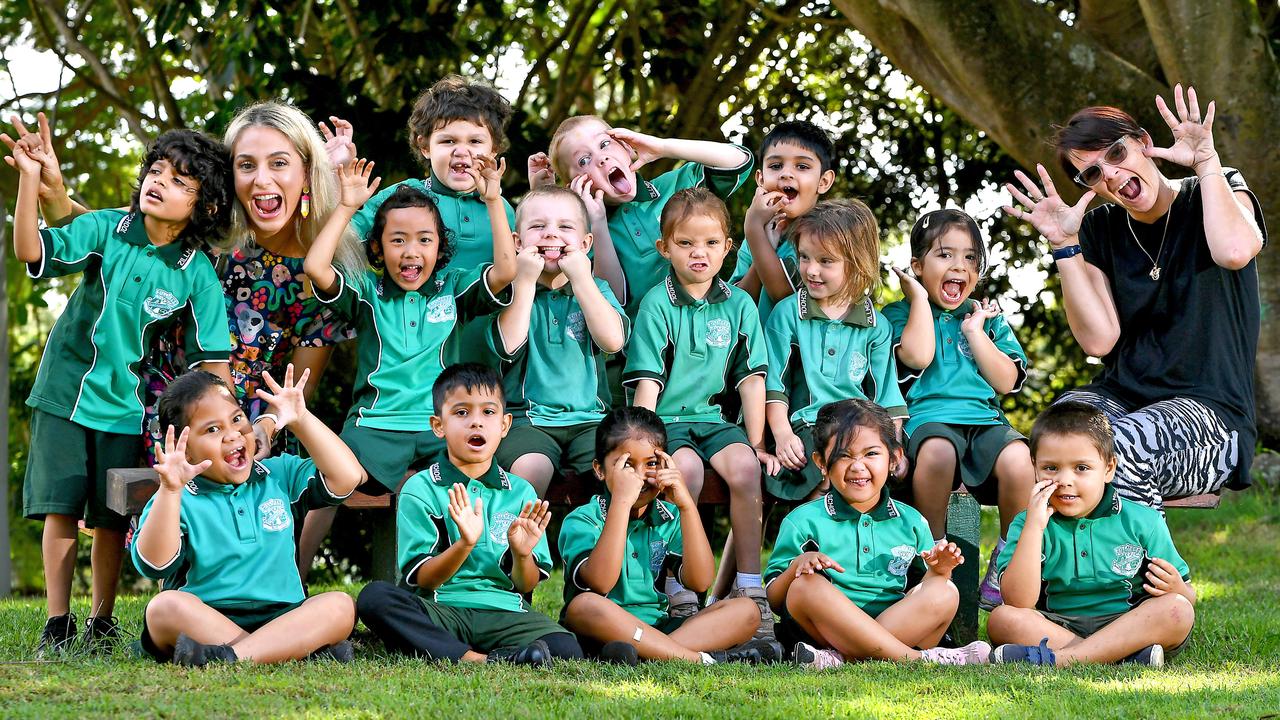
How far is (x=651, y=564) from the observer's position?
4.64 m

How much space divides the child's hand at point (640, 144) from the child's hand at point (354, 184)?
3.73 ft

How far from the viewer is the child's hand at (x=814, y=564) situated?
433 centimetres

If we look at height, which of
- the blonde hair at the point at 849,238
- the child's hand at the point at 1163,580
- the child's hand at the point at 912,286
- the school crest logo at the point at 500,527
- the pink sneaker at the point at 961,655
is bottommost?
the pink sneaker at the point at 961,655

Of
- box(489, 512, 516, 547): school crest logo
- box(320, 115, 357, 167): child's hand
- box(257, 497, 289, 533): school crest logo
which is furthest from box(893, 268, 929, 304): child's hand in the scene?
box(257, 497, 289, 533): school crest logo

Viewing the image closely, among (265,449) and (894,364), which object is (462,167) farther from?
(894,364)

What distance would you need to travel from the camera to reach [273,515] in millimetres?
4289

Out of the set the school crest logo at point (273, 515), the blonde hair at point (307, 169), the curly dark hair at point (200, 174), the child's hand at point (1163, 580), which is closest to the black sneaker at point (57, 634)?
the school crest logo at point (273, 515)

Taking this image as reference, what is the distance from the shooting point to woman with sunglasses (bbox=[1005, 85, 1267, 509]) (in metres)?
4.94

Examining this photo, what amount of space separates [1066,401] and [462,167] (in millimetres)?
2363

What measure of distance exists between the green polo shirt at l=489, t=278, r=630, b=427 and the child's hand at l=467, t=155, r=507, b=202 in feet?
1.37

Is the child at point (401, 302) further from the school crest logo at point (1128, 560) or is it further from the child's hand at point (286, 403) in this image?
the school crest logo at point (1128, 560)

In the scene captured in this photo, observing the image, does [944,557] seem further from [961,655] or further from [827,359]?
[827,359]

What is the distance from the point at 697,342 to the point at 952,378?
95 centimetres

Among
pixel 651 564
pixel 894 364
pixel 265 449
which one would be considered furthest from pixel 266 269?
pixel 894 364
